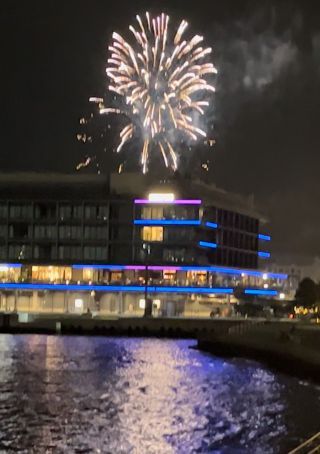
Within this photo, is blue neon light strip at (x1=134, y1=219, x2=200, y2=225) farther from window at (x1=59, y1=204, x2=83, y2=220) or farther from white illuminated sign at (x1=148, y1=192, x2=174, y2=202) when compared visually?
window at (x1=59, y1=204, x2=83, y2=220)

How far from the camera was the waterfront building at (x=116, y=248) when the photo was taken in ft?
520

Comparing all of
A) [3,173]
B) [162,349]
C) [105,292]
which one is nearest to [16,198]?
[3,173]

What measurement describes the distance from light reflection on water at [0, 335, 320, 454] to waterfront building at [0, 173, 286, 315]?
73.5 meters

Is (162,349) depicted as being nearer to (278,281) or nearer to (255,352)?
(255,352)

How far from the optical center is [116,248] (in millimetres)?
162000

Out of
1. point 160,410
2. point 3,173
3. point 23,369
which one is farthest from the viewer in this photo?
point 3,173

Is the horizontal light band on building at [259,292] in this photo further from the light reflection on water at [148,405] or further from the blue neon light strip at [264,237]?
the light reflection on water at [148,405]

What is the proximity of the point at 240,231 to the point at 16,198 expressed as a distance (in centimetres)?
4481

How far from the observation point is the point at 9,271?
164875 mm

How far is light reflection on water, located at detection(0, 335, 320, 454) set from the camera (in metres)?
40.0

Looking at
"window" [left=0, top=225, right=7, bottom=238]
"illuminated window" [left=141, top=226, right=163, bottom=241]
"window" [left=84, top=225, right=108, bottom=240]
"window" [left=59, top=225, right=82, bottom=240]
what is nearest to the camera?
"illuminated window" [left=141, top=226, right=163, bottom=241]

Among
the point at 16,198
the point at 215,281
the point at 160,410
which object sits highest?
the point at 16,198

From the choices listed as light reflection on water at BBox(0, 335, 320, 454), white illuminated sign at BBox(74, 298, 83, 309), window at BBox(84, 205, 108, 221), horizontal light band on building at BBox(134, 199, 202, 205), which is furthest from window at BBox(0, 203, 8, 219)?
light reflection on water at BBox(0, 335, 320, 454)

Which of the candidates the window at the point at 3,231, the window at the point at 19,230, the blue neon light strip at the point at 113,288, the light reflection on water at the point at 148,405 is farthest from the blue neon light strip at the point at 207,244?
the light reflection on water at the point at 148,405
